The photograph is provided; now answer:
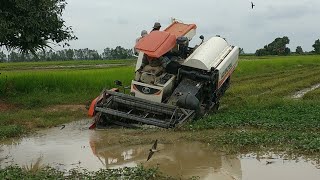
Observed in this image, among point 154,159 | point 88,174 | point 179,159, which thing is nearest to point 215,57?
point 179,159

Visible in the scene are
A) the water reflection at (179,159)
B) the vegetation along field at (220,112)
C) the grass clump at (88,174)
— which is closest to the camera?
the grass clump at (88,174)

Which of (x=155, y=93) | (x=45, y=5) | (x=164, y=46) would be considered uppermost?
(x=45, y=5)

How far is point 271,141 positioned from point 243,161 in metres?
1.33

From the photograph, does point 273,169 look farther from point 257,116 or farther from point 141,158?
point 257,116

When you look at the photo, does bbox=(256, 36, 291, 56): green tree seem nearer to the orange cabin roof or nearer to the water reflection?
the orange cabin roof

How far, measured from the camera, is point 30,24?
16281mm

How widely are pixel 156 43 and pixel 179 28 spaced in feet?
6.84

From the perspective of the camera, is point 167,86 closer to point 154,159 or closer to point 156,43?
point 156,43

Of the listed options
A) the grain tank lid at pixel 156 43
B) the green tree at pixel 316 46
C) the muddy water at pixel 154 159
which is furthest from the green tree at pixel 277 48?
the muddy water at pixel 154 159

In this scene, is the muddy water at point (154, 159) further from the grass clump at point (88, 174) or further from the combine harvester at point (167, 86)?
the combine harvester at point (167, 86)

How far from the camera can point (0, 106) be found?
50.5 feet

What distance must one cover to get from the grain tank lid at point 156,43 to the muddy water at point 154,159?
2.61m

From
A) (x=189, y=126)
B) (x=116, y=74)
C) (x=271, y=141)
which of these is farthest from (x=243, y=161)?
(x=116, y=74)

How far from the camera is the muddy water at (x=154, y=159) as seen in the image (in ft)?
22.6
